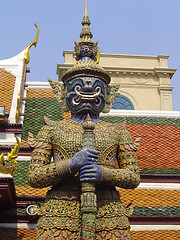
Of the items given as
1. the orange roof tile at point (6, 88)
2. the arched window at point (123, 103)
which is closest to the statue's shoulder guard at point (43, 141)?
the orange roof tile at point (6, 88)

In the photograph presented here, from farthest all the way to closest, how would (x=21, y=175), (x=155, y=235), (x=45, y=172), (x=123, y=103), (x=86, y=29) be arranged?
1. (x=123, y=103)
2. (x=21, y=175)
3. (x=155, y=235)
4. (x=86, y=29)
5. (x=45, y=172)

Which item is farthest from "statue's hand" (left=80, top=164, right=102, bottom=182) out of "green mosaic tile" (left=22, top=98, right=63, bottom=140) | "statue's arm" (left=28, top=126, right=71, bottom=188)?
"green mosaic tile" (left=22, top=98, right=63, bottom=140)

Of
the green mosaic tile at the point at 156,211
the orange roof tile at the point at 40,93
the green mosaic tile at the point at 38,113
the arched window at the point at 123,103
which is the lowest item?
the green mosaic tile at the point at 156,211

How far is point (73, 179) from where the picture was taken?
4672 mm

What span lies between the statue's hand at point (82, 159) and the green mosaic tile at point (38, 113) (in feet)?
16.0

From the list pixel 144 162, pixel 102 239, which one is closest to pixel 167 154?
pixel 144 162

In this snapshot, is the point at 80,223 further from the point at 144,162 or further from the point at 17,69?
the point at 17,69

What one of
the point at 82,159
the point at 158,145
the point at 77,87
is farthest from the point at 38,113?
the point at 82,159

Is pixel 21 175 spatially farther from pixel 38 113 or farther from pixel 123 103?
pixel 123 103

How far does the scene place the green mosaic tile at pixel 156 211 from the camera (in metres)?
7.60

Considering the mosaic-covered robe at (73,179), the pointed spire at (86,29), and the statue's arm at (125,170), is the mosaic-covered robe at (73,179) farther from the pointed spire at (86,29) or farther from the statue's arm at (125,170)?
the pointed spire at (86,29)

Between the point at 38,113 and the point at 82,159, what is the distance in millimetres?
5738

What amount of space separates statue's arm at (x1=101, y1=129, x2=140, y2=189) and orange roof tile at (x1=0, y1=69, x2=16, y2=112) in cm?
503

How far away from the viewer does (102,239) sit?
4.34 meters
